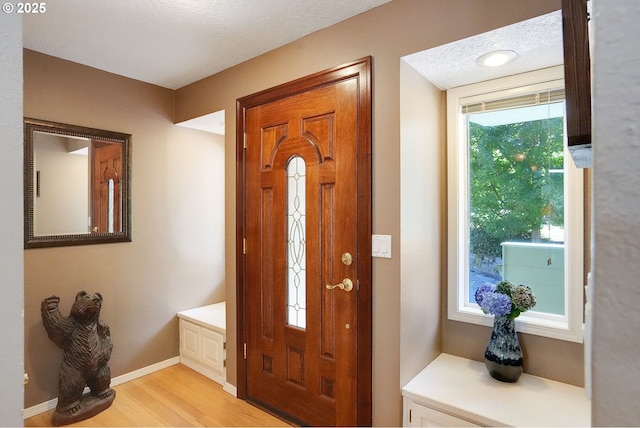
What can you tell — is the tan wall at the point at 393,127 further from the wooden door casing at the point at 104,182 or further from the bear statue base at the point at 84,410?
the bear statue base at the point at 84,410

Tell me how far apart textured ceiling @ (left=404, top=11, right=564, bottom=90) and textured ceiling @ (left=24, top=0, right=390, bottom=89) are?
17.4 inches

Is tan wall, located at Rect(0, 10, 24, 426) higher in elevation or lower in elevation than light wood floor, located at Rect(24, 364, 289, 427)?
higher

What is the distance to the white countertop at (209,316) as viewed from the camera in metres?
2.78

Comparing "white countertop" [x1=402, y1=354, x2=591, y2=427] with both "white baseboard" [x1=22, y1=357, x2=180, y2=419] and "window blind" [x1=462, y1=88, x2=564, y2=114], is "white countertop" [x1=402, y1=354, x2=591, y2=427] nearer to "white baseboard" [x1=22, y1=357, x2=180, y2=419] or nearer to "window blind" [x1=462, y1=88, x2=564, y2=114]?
"window blind" [x1=462, y1=88, x2=564, y2=114]

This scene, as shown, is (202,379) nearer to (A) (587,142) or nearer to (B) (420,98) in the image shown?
(B) (420,98)

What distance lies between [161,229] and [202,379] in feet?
4.26

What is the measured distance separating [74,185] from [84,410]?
60.2 inches

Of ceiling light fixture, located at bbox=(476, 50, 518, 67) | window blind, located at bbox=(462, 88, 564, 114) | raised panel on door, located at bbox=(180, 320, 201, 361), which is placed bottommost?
raised panel on door, located at bbox=(180, 320, 201, 361)

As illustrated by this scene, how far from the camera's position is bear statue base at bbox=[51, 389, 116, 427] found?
218 cm

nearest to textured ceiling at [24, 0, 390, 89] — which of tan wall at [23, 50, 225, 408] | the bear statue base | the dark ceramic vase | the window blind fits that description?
tan wall at [23, 50, 225, 408]

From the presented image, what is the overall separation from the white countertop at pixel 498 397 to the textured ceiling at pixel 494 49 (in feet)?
5.44

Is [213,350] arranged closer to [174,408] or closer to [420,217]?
[174,408]

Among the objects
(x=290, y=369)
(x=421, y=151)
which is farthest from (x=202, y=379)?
(x=421, y=151)

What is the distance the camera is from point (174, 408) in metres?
2.36
